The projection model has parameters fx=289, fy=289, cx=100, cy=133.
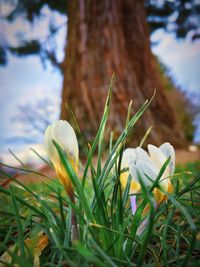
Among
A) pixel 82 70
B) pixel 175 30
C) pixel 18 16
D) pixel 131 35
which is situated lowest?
pixel 82 70

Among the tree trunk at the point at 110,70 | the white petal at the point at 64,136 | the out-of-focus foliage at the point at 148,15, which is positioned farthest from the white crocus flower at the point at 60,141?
the out-of-focus foliage at the point at 148,15

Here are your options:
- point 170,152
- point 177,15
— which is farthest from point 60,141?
point 177,15

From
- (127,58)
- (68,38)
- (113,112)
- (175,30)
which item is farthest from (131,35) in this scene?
(175,30)

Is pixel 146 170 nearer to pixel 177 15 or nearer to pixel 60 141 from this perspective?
pixel 60 141

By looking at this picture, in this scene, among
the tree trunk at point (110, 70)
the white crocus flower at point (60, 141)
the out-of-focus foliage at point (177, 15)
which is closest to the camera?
the white crocus flower at point (60, 141)

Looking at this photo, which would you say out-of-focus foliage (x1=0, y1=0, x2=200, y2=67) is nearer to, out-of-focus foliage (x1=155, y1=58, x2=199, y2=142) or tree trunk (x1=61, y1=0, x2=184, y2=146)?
out-of-focus foliage (x1=155, y1=58, x2=199, y2=142)

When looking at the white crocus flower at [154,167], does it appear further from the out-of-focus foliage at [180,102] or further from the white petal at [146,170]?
the out-of-focus foliage at [180,102]

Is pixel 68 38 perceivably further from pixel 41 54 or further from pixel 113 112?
pixel 41 54
